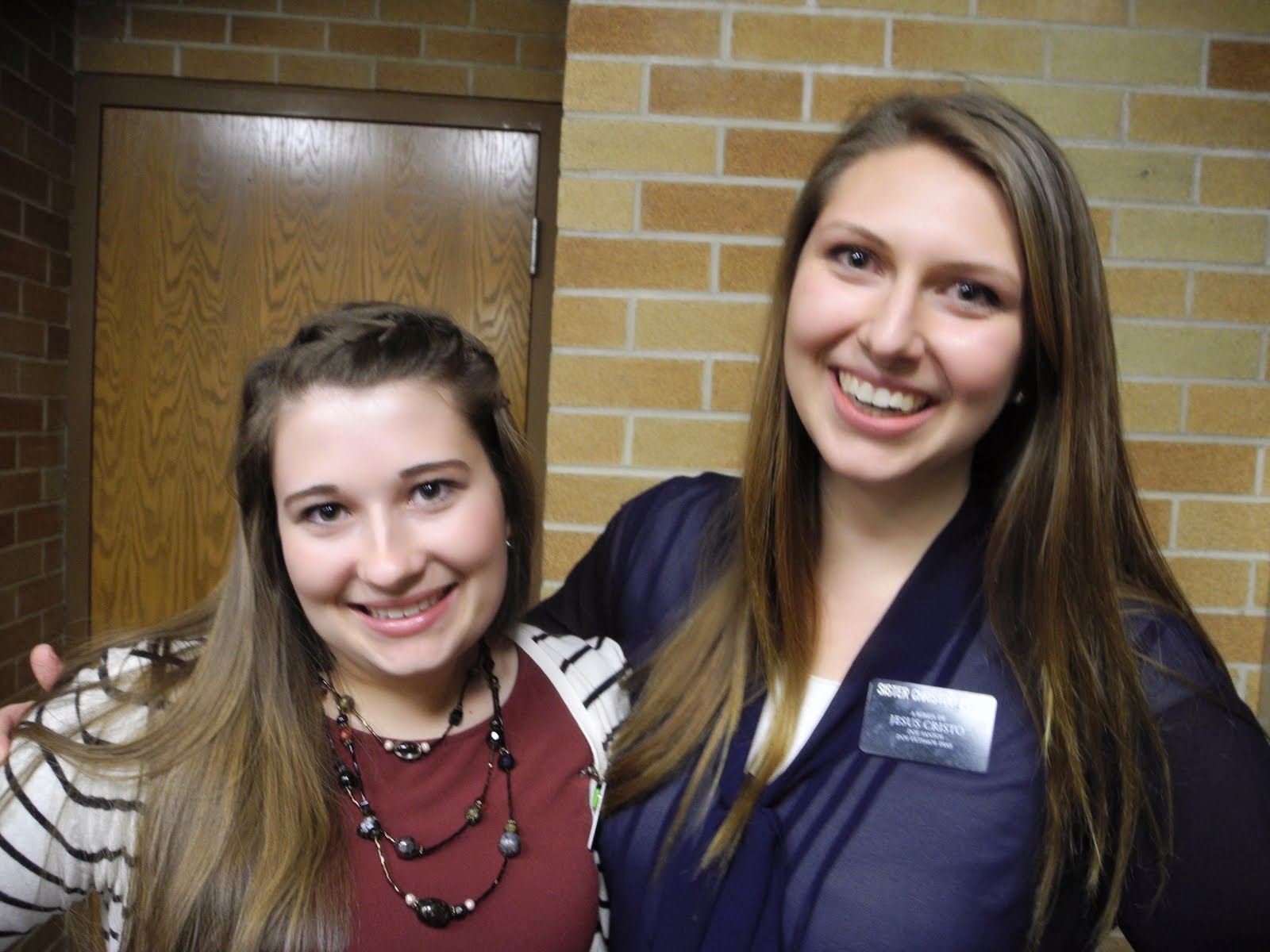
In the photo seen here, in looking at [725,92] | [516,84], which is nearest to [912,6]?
[725,92]

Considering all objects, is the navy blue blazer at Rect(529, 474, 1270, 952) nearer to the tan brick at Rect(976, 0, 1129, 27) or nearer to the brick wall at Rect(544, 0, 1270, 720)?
the brick wall at Rect(544, 0, 1270, 720)

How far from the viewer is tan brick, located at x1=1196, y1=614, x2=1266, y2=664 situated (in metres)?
1.84

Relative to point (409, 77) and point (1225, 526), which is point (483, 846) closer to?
point (1225, 526)

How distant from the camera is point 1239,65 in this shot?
1774mm

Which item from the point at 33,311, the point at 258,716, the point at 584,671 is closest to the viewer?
the point at 258,716

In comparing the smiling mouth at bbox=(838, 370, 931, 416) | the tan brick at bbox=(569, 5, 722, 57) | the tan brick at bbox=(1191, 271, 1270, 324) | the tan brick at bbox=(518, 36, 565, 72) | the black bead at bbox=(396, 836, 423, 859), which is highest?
the tan brick at bbox=(518, 36, 565, 72)

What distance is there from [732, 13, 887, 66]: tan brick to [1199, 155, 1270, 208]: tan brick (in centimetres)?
67

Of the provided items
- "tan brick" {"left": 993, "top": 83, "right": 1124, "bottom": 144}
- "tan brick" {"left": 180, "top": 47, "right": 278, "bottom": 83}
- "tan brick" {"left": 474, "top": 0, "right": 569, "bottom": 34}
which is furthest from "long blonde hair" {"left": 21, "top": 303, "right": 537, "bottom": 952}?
"tan brick" {"left": 180, "top": 47, "right": 278, "bottom": 83}

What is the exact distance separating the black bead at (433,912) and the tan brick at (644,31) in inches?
58.9

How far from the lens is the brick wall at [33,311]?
241cm

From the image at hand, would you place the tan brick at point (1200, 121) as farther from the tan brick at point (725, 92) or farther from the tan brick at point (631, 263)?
the tan brick at point (631, 263)

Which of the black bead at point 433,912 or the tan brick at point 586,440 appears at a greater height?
the tan brick at point 586,440

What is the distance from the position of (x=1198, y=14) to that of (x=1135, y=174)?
0.33m

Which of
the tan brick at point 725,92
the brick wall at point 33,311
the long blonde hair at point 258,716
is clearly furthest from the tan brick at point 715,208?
the brick wall at point 33,311
